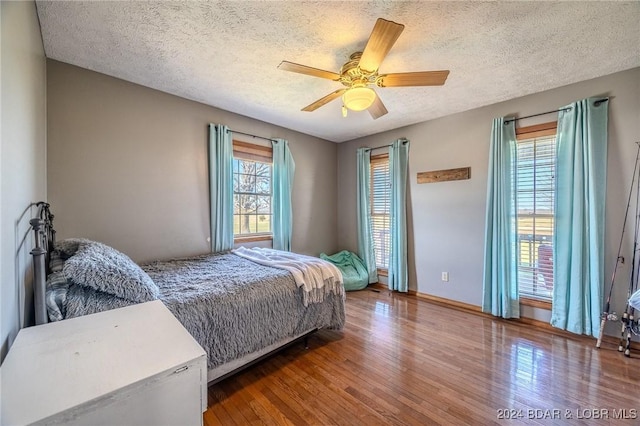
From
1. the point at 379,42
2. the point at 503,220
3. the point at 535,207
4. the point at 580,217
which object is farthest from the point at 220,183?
the point at 580,217

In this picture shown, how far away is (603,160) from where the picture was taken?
246cm

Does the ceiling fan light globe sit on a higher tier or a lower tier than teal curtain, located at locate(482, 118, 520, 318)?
higher

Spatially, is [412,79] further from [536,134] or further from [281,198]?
[281,198]

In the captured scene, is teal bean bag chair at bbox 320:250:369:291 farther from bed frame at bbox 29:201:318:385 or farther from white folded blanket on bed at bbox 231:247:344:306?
bed frame at bbox 29:201:318:385

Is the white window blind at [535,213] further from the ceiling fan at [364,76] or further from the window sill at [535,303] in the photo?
the ceiling fan at [364,76]

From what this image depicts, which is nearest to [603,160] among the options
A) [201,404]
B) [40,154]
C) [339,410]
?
[339,410]

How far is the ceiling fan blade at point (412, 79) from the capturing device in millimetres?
1878

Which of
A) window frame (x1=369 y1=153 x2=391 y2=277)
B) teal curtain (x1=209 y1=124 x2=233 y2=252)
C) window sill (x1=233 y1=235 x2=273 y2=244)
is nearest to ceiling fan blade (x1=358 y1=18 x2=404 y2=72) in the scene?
teal curtain (x1=209 y1=124 x2=233 y2=252)

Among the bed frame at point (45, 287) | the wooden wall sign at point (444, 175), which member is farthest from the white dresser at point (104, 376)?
the wooden wall sign at point (444, 175)

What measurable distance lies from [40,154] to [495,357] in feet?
13.0

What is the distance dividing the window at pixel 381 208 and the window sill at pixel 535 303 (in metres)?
1.76

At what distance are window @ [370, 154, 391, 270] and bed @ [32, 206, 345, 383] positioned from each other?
1.94 metres

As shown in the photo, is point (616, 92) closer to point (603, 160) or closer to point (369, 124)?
point (603, 160)

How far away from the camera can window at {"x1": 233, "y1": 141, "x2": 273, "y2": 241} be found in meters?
3.53
